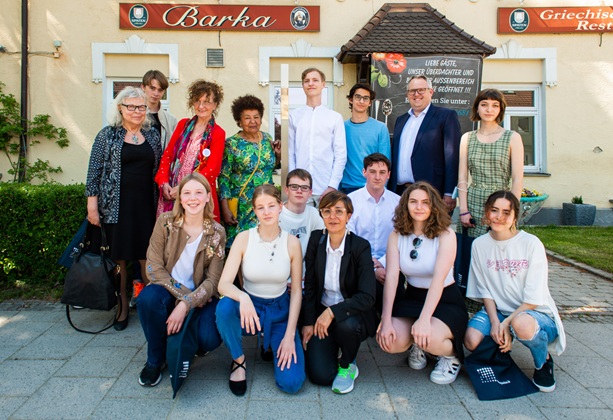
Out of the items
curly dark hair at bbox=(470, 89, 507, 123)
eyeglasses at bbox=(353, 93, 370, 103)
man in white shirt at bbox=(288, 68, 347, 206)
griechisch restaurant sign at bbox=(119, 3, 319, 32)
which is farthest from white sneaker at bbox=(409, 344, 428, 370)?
griechisch restaurant sign at bbox=(119, 3, 319, 32)

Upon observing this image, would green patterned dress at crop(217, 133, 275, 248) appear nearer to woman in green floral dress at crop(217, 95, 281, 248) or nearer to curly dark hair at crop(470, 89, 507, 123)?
woman in green floral dress at crop(217, 95, 281, 248)

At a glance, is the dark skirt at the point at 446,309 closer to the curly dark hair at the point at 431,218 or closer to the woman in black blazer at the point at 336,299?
the woman in black blazer at the point at 336,299

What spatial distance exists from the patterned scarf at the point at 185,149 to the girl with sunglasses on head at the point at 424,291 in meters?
1.69

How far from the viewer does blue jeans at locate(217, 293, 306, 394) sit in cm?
277

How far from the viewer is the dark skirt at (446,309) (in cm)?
295

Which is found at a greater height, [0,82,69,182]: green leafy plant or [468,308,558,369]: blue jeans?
[0,82,69,182]: green leafy plant

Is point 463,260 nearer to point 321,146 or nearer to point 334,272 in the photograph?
point 334,272

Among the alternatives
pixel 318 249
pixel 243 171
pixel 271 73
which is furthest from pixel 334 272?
pixel 271 73

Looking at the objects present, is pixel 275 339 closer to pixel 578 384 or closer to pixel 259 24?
pixel 578 384

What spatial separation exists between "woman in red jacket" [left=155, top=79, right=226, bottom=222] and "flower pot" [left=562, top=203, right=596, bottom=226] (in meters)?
A: 8.46

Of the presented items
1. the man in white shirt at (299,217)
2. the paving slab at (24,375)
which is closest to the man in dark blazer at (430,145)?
the man in white shirt at (299,217)

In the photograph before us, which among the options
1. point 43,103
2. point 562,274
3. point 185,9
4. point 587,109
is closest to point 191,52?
point 185,9

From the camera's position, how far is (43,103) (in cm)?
897

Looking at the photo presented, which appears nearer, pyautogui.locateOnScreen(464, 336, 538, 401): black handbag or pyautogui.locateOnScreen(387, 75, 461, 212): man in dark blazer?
pyautogui.locateOnScreen(464, 336, 538, 401): black handbag
